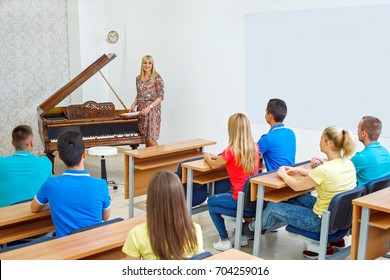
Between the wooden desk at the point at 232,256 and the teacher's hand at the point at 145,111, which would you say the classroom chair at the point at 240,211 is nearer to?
the wooden desk at the point at 232,256

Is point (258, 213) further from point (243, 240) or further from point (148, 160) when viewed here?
point (148, 160)

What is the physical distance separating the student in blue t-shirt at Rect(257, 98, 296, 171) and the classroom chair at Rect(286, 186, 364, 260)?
0.88 meters

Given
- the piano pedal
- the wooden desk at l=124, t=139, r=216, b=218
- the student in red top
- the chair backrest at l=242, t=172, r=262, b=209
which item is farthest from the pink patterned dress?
the chair backrest at l=242, t=172, r=262, b=209

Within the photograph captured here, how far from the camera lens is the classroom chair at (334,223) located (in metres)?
3.64

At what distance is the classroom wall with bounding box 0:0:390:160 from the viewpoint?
7176 millimetres

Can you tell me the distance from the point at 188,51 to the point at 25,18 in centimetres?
263

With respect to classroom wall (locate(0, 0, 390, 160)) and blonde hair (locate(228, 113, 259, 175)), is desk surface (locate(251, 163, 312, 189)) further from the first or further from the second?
classroom wall (locate(0, 0, 390, 160))

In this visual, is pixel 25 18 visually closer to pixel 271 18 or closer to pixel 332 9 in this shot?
pixel 271 18

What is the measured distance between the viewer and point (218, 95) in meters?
7.55

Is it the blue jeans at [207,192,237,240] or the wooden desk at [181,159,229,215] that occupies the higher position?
the wooden desk at [181,159,229,215]

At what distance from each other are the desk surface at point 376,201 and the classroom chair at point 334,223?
13 centimetres

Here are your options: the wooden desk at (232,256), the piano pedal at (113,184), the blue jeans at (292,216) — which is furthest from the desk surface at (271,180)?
the piano pedal at (113,184)

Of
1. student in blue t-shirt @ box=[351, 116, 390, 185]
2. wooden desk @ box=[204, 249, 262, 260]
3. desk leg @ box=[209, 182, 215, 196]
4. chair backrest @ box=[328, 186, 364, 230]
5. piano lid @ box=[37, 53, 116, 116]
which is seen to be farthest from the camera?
piano lid @ box=[37, 53, 116, 116]
